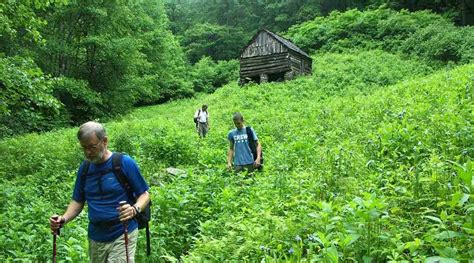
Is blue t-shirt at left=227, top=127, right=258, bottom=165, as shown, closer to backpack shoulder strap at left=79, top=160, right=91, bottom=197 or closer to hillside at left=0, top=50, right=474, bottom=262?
hillside at left=0, top=50, right=474, bottom=262

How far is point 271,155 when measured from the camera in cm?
984

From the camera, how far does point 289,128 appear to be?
13.7 metres

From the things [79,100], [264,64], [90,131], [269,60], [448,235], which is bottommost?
[448,235]

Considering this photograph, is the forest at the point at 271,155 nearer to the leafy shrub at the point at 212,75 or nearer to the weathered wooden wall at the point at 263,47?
the weathered wooden wall at the point at 263,47

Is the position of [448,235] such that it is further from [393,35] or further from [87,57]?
[393,35]

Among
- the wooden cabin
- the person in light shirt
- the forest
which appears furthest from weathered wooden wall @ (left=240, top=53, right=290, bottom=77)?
the person in light shirt

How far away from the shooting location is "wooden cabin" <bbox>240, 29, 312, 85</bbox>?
3266cm

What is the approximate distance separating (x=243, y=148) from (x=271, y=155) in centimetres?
189

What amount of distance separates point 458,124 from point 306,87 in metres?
20.6

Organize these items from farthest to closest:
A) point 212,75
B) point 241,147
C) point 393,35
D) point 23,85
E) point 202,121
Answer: point 212,75
point 393,35
point 202,121
point 23,85
point 241,147

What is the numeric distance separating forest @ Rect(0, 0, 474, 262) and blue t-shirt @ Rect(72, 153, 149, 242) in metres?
1.24

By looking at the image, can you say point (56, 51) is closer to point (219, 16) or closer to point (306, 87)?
point (306, 87)

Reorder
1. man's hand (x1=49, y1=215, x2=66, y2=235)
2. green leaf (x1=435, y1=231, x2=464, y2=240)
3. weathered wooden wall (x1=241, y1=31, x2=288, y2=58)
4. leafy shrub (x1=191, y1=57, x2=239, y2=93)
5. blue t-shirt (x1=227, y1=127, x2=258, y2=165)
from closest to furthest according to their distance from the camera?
1. green leaf (x1=435, y1=231, x2=464, y2=240)
2. man's hand (x1=49, y1=215, x2=66, y2=235)
3. blue t-shirt (x1=227, y1=127, x2=258, y2=165)
4. weathered wooden wall (x1=241, y1=31, x2=288, y2=58)
5. leafy shrub (x1=191, y1=57, x2=239, y2=93)

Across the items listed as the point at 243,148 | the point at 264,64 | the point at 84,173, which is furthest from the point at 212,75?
the point at 84,173
